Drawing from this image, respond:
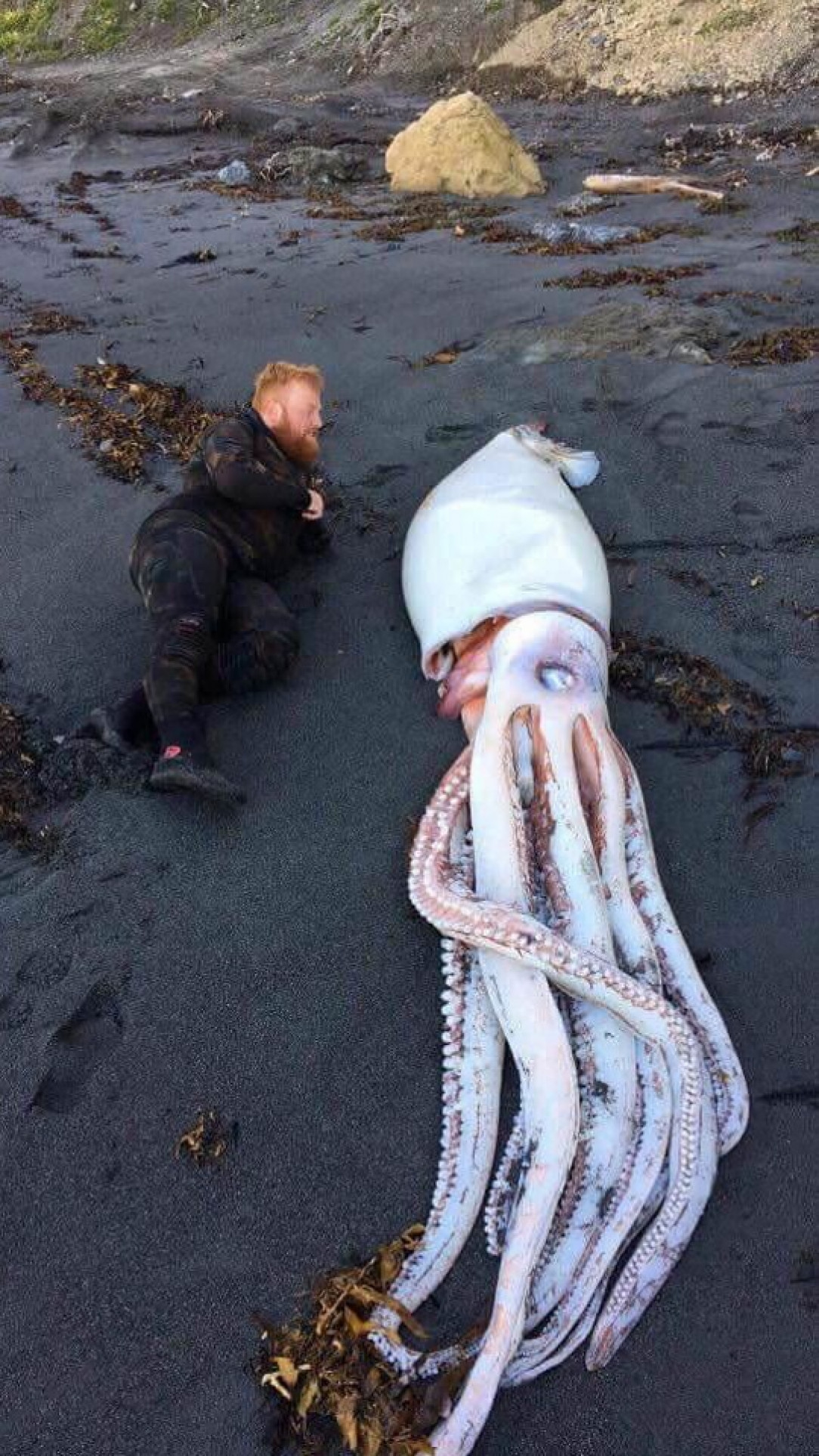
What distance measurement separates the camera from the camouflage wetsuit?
3477mm

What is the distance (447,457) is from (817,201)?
214 inches

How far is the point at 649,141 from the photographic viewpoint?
11438 mm

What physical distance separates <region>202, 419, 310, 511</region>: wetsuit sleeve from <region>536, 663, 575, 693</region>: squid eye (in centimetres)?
142

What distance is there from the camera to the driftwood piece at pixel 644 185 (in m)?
8.65

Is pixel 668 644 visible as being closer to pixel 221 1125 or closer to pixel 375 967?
pixel 375 967

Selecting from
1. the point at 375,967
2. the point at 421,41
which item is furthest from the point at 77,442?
the point at 421,41

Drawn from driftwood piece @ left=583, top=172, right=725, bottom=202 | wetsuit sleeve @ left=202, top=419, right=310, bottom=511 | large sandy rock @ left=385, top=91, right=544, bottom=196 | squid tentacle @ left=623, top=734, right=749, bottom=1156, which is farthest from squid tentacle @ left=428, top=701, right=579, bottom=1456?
large sandy rock @ left=385, top=91, right=544, bottom=196

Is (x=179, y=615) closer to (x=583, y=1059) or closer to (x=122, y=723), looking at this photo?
(x=122, y=723)

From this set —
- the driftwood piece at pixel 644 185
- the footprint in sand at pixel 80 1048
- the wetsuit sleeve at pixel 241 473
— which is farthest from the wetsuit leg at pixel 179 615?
the driftwood piece at pixel 644 185

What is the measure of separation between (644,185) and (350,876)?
8.14 meters

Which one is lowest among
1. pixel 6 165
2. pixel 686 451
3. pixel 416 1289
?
pixel 416 1289

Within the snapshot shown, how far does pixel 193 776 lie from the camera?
10.2 feet

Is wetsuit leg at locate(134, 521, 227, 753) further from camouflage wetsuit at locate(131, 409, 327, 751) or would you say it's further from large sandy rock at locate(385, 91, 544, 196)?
large sandy rock at locate(385, 91, 544, 196)

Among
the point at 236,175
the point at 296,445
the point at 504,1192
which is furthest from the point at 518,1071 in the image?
the point at 236,175
